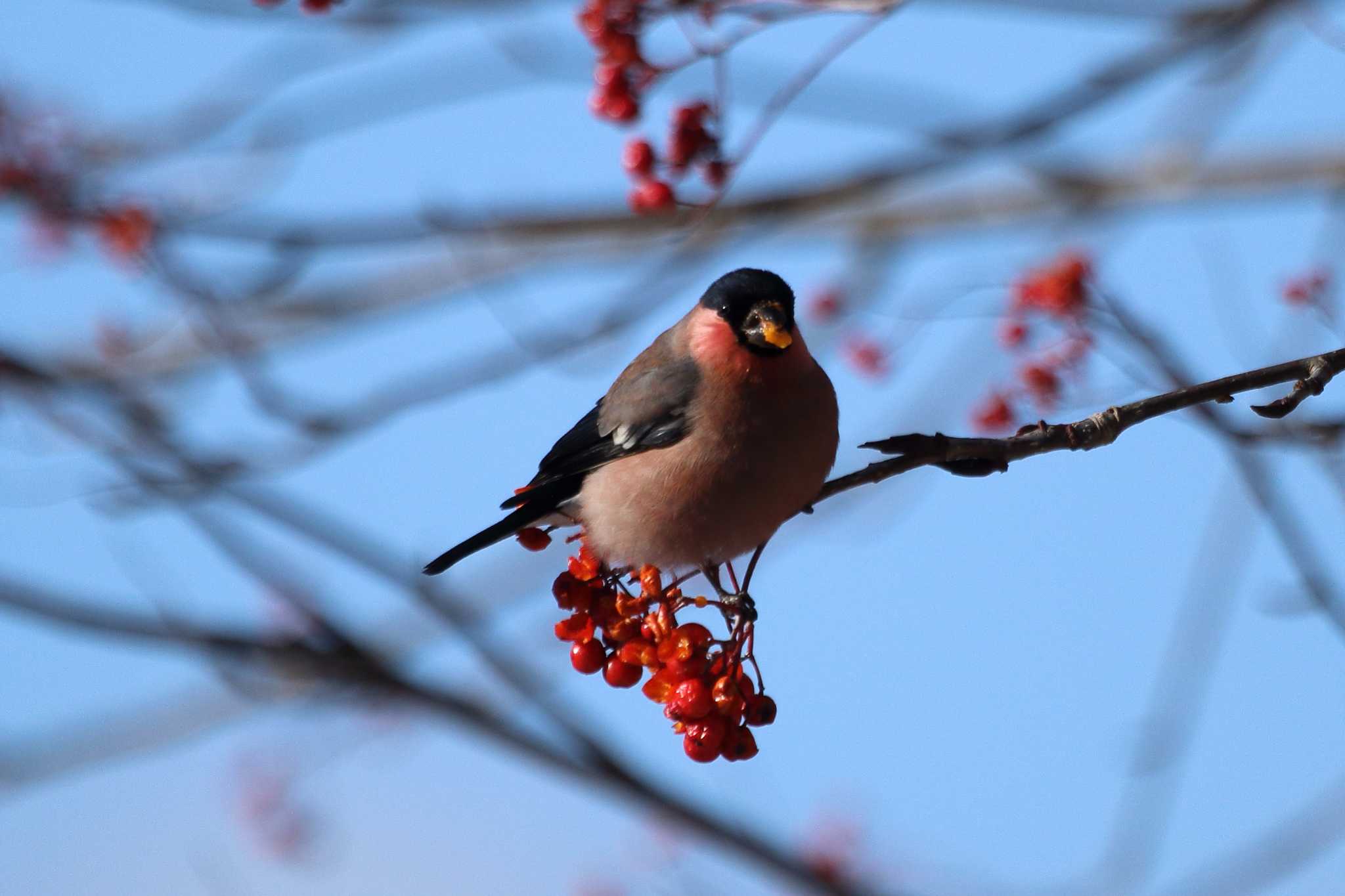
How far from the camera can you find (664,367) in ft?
11.4

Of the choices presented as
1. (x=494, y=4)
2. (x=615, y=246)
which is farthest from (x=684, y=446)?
(x=615, y=246)

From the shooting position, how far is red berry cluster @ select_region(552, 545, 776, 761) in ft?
8.24

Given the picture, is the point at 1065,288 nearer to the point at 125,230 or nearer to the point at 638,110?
the point at 638,110

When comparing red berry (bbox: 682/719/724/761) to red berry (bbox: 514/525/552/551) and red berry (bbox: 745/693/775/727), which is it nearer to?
red berry (bbox: 745/693/775/727)

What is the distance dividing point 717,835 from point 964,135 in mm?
1966

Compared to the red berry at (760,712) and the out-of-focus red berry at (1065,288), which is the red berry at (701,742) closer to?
the red berry at (760,712)

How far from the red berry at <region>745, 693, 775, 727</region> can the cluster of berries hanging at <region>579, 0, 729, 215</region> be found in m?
1.41

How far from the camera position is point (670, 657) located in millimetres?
2541

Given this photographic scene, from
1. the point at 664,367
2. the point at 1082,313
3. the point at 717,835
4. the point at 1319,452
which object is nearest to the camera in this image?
the point at 1319,452

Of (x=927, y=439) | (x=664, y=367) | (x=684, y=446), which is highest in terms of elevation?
(x=664, y=367)

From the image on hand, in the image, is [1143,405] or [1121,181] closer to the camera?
[1143,405]

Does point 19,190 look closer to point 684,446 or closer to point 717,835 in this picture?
point 684,446

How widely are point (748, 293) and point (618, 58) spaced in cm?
65

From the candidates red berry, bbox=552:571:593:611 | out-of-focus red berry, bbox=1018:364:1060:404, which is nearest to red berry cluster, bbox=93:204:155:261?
red berry, bbox=552:571:593:611
